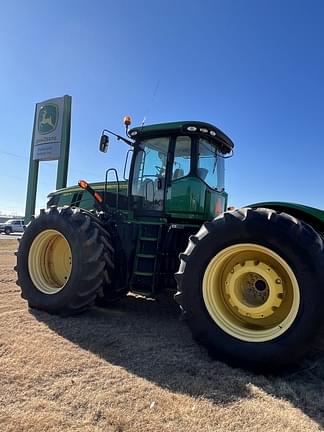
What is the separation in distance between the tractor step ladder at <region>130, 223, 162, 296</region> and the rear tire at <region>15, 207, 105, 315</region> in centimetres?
49

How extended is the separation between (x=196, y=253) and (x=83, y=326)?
1.73 meters

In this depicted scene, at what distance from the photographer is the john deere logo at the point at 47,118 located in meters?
16.5

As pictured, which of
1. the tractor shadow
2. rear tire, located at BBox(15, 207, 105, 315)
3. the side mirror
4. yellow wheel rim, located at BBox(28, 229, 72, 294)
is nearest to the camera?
the tractor shadow

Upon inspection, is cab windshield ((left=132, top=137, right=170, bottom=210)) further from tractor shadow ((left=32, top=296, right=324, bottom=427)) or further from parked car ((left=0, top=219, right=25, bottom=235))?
parked car ((left=0, top=219, right=25, bottom=235))

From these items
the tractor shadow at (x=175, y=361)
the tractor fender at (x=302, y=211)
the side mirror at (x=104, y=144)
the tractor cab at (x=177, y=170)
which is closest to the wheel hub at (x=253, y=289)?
the tractor shadow at (x=175, y=361)

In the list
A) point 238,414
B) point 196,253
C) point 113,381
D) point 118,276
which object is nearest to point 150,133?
point 118,276

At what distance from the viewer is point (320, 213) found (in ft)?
13.7

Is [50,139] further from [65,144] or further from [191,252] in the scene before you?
[191,252]

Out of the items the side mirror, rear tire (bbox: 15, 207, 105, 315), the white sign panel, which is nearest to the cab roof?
the side mirror

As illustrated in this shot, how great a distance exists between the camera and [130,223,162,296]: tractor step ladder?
500cm

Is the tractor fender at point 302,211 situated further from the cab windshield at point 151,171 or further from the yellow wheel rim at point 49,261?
the yellow wheel rim at point 49,261

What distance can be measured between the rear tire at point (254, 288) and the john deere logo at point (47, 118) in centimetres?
1422

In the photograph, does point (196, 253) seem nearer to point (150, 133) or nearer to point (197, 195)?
point (197, 195)

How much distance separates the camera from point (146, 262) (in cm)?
509
